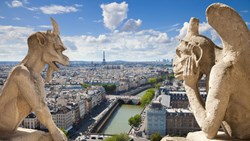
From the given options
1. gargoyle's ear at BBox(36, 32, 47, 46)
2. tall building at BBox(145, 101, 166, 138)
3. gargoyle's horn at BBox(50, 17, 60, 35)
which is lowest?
tall building at BBox(145, 101, 166, 138)

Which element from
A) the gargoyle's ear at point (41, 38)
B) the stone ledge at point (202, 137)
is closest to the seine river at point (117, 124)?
the gargoyle's ear at point (41, 38)

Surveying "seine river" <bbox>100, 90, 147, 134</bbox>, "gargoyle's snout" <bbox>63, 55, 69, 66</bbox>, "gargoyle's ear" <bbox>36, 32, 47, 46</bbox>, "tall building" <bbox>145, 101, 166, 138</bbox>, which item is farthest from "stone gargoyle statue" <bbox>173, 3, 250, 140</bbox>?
"tall building" <bbox>145, 101, 166, 138</bbox>

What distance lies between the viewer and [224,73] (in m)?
2.52

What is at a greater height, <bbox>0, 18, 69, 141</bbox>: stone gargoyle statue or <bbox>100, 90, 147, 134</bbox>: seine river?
<bbox>0, 18, 69, 141</bbox>: stone gargoyle statue

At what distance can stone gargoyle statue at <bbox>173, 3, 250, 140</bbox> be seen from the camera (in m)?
2.53

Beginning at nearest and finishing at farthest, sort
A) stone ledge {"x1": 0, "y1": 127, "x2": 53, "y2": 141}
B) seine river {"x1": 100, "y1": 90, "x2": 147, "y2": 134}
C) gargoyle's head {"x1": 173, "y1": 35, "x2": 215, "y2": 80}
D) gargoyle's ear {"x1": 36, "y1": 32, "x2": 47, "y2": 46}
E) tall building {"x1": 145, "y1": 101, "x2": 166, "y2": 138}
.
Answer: gargoyle's head {"x1": 173, "y1": 35, "x2": 215, "y2": 80}
stone ledge {"x1": 0, "y1": 127, "x2": 53, "y2": 141}
gargoyle's ear {"x1": 36, "y1": 32, "x2": 47, "y2": 46}
seine river {"x1": 100, "y1": 90, "x2": 147, "y2": 134}
tall building {"x1": 145, "y1": 101, "x2": 166, "y2": 138}

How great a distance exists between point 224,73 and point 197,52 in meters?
0.37

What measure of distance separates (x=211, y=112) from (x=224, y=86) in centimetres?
24

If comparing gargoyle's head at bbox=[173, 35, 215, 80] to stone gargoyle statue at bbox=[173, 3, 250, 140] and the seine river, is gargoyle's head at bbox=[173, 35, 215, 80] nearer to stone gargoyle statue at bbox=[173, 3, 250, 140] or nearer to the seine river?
stone gargoyle statue at bbox=[173, 3, 250, 140]

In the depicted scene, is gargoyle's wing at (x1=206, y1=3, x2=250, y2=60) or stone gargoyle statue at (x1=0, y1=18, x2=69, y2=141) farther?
stone gargoyle statue at (x1=0, y1=18, x2=69, y2=141)

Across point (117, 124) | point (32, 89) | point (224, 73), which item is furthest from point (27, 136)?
point (117, 124)

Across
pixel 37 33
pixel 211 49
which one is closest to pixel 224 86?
pixel 211 49

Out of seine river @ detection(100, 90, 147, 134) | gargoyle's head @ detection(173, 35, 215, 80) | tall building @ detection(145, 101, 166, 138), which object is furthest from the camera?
tall building @ detection(145, 101, 166, 138)

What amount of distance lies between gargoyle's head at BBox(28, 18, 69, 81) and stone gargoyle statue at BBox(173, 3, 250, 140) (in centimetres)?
122
